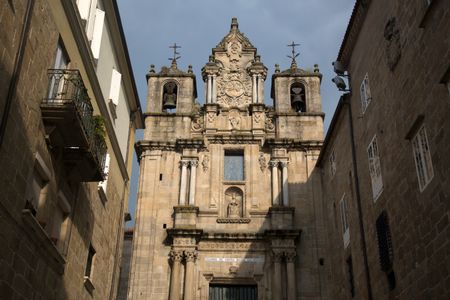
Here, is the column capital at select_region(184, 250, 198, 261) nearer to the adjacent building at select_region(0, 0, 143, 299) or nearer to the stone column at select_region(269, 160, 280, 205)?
the stone column at select_region(269, 160, 280, 205)

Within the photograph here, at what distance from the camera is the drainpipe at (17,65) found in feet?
28.2

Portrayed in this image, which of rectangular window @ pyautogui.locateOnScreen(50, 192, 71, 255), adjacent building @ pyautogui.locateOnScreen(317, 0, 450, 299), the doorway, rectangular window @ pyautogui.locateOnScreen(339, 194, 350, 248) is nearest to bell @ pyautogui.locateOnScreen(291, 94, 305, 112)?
adjacent building @ pyautogui.locateOnScreen(317, 0, 450, 299)

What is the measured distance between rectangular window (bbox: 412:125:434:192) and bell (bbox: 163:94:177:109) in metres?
16.5

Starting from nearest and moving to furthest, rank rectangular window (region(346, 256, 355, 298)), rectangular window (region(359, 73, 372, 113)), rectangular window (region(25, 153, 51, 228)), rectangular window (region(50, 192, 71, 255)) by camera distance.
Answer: rectangular window (region(25, 153, 51, 228))
rectangular window (region(50, 192, 71, 255))
rectangular window (region(359, 73, 372, 113))
rectangular window (region(346, 256, 355, 298))

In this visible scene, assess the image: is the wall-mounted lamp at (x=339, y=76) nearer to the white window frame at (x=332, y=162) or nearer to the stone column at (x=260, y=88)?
the white window frame at (x=332, y=162)

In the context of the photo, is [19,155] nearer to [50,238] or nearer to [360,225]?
[50,238]

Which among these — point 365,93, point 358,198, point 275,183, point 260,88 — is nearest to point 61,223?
point 358,198

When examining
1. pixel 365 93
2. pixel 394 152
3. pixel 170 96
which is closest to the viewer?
pixel 394 152

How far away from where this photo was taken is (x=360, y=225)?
16.6m

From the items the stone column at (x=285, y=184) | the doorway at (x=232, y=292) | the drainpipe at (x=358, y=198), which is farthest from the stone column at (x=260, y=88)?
the drainpipe at (x=358, y=198)

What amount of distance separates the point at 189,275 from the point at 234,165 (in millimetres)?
5784

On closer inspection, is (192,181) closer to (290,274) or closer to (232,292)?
(232,292)

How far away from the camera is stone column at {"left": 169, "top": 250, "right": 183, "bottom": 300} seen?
22.1 meters

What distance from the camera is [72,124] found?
10.6 meters
